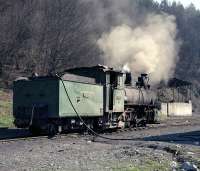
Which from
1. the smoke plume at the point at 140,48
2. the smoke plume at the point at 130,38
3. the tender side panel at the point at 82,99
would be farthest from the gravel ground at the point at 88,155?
the smoke plume at the point at 140,48

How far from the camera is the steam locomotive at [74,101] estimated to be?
69.9ft

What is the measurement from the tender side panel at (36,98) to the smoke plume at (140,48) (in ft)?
60.6

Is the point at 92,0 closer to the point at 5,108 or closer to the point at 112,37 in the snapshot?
the point at 112,37

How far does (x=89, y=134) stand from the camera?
76.5 feet

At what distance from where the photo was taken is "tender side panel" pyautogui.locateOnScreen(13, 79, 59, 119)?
2120 cm

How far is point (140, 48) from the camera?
137 feet

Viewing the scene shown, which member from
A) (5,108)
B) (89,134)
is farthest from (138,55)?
(89,134)

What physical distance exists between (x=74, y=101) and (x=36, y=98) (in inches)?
67.2

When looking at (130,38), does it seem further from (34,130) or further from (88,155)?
(88,155)

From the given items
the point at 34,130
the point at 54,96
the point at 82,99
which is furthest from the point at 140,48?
the point at 54,96

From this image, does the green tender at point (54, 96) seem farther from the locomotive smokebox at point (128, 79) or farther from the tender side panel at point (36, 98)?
the locomotive smokebox at point (128, 79)

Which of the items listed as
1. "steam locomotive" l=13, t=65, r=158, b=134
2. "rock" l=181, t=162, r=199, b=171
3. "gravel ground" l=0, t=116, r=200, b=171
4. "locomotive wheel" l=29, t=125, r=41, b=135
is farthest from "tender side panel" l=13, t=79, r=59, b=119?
"rock" l=181, t=162, r=199, b=171

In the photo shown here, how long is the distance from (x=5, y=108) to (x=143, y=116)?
357 inches

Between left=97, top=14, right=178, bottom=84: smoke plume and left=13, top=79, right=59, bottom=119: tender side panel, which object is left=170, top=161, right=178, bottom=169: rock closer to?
left=13, top=79, right=59, bottom=119: tender side panel
